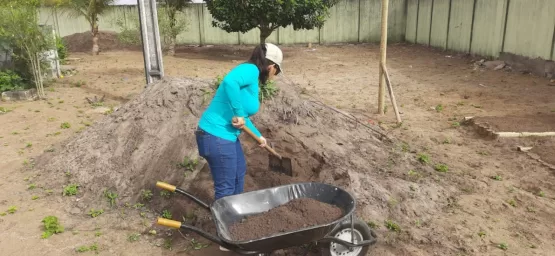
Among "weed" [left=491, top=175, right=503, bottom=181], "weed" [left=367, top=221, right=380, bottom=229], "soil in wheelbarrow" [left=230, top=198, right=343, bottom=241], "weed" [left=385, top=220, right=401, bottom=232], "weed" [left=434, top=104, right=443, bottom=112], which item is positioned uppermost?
"soil in wheelbarrow" [left=230, top=198, right=343, bottom=241]

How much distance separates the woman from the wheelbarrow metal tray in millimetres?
280

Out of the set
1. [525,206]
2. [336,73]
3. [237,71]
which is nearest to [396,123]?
[525,206]

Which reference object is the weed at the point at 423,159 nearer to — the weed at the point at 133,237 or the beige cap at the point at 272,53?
the beige cap at the point at 272,53

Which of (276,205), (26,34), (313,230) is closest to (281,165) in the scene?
(276,205)

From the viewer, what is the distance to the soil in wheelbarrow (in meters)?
2.91

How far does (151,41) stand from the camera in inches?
298

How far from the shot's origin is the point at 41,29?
9.51 m

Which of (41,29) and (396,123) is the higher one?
(41,29)

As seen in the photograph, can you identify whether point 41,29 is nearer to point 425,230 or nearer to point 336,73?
point 336,73

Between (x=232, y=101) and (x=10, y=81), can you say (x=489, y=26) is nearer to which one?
(x=232, y=101)

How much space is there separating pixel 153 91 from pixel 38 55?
5245 millimetres

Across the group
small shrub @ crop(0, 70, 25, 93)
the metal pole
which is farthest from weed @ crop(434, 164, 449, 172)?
small shrub @ crop(0, 70, 25, 93)

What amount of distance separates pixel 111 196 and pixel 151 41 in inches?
151

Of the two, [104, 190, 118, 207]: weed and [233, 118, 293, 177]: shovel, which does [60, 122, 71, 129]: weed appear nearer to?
[104, 190, 118, 207]: weed
